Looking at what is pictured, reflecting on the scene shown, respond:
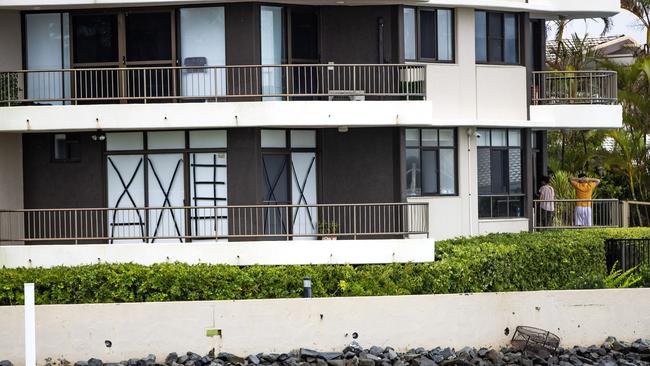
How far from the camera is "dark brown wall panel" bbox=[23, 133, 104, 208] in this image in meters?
39.2

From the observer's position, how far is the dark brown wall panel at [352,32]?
3969 centimetres

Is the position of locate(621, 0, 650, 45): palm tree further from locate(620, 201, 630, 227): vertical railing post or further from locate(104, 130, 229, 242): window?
locate(104, 130, 229, 242): window

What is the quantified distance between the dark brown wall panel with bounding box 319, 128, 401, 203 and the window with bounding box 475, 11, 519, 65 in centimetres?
437

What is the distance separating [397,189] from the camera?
3941cm

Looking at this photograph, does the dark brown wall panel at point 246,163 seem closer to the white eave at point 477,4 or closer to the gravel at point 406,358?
the white eave at point 477,4

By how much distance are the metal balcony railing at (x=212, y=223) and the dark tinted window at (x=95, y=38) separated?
12.4ft

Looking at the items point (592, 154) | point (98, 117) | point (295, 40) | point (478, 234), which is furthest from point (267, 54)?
point (592, 154)

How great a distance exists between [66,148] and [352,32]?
25.0 feet

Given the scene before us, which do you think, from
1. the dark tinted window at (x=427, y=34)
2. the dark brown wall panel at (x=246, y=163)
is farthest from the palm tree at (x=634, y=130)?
the dark brown wall panel at (x=246, y=163)

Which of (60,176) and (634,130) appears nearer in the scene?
(60,176)

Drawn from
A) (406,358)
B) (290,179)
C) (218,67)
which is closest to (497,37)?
(290,179)

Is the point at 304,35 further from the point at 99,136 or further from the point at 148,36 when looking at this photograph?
the point at 99,136

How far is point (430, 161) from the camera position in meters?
41.3

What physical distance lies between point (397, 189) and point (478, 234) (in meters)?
3.62
